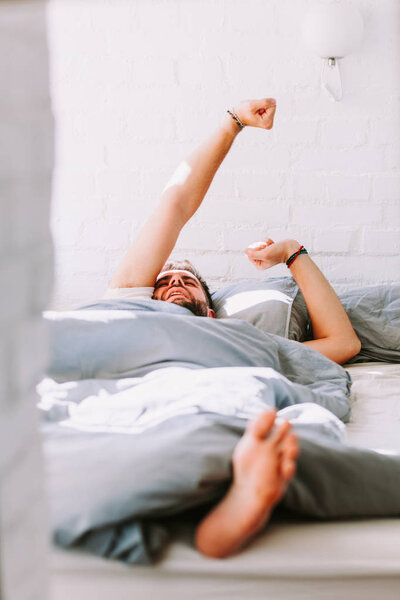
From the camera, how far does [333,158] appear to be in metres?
2.52

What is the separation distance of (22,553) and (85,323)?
1.01 meters

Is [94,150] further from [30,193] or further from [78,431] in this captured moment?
[30,193]

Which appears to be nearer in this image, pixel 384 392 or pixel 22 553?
pixel 22 553

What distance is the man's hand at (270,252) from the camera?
208 cm

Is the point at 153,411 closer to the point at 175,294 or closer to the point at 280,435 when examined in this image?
the point at 280,435

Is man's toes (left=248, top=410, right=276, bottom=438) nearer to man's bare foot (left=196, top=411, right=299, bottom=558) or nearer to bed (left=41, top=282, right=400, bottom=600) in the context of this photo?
man's bare foot (left=196, top=411, right=299, bottom=558)

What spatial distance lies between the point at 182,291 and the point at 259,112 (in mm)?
575

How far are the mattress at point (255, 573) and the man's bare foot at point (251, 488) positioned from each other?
3 cm

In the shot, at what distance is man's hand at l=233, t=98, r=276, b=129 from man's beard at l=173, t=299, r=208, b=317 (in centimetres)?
54

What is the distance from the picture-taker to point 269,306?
6.70 feet

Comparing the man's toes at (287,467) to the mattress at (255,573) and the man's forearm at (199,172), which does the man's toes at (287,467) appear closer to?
the mattress at (255,573)

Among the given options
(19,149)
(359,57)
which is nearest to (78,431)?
(19,149)

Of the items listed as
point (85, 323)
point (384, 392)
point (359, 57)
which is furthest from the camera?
point (359, 57)

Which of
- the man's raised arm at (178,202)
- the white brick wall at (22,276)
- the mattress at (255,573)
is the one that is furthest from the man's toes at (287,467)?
the man's raised arm at (178,202)
